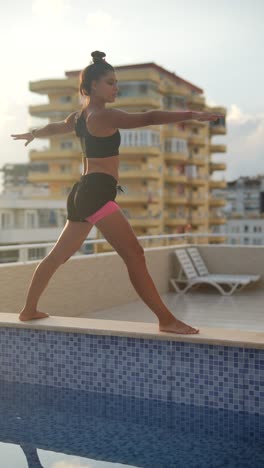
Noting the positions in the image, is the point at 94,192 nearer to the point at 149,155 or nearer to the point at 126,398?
the point at 126,398

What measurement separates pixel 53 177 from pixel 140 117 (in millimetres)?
62466

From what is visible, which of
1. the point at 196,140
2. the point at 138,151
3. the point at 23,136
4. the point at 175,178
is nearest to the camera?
the point at 23,136

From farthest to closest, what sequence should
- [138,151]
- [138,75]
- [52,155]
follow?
[52,155], [138,151], [138,75]

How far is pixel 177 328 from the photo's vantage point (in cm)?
478

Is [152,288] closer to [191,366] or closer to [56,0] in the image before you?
[191,366]

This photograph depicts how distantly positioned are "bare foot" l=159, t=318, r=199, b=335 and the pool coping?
4cm

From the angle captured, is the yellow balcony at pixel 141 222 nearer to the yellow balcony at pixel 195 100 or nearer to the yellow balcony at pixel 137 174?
the yellow balcony at pixel 137 174

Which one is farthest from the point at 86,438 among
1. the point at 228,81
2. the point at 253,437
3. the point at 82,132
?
the point at 228,81

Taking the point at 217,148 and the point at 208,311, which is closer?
the point at 208,311

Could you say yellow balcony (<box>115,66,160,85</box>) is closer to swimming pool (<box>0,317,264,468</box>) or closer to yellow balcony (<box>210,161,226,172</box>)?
yellow balcony (<box>210,161,226,172</box>)

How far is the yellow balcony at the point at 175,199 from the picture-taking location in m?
67.1

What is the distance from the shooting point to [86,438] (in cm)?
421

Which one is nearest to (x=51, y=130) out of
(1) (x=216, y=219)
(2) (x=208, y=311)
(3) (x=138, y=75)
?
(2) (x=208, y=311)

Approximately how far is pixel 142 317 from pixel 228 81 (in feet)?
143
